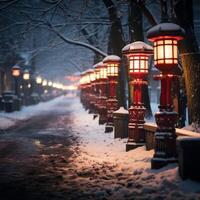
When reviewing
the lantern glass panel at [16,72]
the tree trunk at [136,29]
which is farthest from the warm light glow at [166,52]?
the lantern glass panel at [16,72]

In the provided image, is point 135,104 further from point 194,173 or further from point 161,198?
point 161,198

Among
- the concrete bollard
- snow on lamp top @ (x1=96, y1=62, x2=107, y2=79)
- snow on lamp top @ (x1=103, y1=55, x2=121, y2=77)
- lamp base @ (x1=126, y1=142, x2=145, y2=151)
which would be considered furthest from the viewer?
snow on lamp top @ (x1=96, y1=62, x2=107, y2=79)

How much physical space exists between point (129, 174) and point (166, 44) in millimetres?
3294

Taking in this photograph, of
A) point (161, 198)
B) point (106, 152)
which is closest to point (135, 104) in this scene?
point (106, 152)

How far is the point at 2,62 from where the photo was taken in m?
40.2

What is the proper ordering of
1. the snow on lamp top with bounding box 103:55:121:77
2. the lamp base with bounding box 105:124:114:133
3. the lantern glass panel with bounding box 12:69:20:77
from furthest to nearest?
the lantern glass panel with bounding box 12:69:20:77, the lamp base with bounding box 105:124:114:133, the snow on lamp top with bounding box 103:55:121:77

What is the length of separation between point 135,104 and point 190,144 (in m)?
4.69

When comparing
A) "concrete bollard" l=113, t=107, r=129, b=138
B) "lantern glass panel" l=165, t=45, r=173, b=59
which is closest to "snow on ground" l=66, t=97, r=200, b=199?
"concrete bollard" l=113, t=107, r=129, b=138

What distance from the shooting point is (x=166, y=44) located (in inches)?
406

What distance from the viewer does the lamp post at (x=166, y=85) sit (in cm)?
1011

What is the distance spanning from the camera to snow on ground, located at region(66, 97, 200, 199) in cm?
819

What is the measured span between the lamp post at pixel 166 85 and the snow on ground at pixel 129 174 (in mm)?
401

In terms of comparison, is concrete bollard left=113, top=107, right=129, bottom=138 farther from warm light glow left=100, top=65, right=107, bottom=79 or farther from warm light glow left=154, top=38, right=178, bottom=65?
warm light glow left=154, top=38, right=178, bottom=65

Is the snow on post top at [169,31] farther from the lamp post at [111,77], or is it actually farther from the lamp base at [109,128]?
the lamp base at [109,128]
